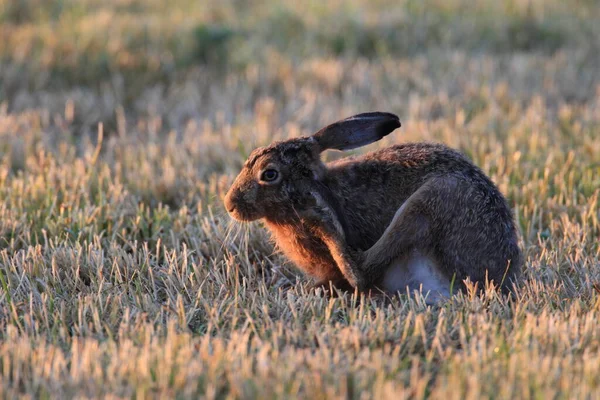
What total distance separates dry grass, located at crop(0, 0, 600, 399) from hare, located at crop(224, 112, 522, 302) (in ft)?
0.66

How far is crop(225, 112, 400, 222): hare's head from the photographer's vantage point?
4.23m

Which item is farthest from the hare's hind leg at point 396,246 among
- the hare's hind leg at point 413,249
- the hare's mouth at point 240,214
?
the hare's mouth at point 240,214

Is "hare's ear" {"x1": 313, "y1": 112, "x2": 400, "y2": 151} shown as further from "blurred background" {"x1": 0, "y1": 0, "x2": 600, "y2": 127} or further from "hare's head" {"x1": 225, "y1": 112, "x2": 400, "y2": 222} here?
"blurred background" {"x1": 0, "y1": 0, "x2": 600, "y2": 127}

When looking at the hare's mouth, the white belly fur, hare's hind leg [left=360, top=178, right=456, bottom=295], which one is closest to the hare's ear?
hare's hind leg [left=360, top=178, right=456, bottom=295]

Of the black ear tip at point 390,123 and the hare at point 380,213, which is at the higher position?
the black ear tip at point 390,123

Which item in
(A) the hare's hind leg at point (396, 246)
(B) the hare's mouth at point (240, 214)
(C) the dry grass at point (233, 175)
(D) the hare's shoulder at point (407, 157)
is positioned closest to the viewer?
(C) the dry grass at point (233, 175)

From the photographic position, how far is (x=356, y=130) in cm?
438

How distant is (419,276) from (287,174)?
819 mm

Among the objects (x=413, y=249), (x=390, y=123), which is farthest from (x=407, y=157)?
(x=413, y=249)

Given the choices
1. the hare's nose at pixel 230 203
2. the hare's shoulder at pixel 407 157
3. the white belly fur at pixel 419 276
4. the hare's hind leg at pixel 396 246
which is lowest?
the white belly fur at pixel 419 276

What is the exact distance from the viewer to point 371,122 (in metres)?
4.37

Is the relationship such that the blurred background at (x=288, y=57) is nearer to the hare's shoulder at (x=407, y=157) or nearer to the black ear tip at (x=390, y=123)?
the hare's shoulder at (x=407, y=157)

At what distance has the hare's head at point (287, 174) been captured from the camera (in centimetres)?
423

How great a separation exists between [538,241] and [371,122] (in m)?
1.37
